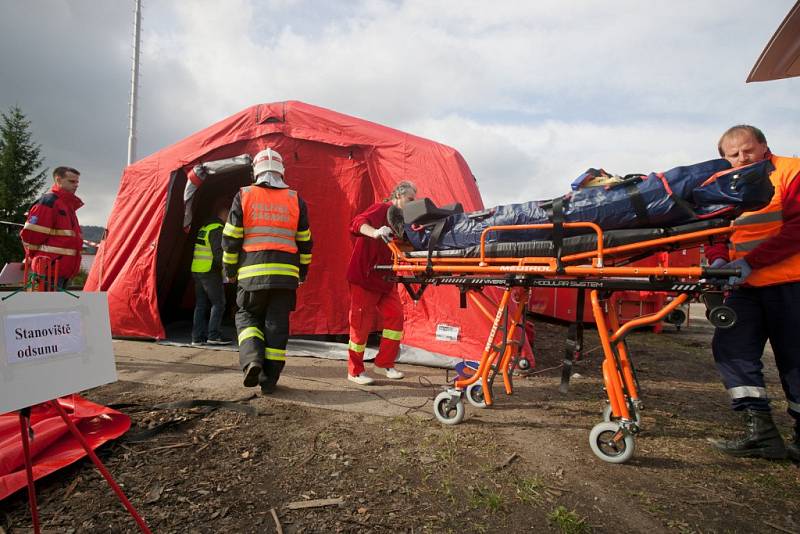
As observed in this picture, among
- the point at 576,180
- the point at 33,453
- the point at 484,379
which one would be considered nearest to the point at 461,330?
the point at 484,379

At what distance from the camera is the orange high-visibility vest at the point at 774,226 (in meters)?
2.54

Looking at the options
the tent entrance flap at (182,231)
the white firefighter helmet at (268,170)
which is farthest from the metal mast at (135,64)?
the white firefighter helmet at (268,170)

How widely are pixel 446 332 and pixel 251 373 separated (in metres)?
2.15

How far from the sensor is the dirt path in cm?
191

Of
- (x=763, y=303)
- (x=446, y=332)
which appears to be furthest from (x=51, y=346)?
(x=763, y=303)

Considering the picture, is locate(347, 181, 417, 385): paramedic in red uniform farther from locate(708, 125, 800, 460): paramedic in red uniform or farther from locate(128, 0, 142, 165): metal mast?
locate(128, 0, 142, 165): metal mast

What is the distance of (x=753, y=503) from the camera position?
2115mm

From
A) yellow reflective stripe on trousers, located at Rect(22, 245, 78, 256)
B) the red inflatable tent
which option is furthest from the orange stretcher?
yellow reflective stripe on trousers, located at Rect(22, 245, 78, 256)

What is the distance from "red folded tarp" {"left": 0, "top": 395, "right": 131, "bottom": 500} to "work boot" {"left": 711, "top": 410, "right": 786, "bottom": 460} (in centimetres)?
375

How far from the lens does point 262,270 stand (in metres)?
3.48

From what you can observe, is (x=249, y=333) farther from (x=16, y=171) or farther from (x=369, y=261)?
(x=16, y=171)

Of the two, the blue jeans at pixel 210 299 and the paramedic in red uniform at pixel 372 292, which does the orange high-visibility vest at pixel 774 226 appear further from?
the blue jeans at pixel 210 299

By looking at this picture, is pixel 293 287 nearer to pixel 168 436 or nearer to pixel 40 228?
pixel 168 436

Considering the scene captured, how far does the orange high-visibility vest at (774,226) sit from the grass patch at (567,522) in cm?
188
